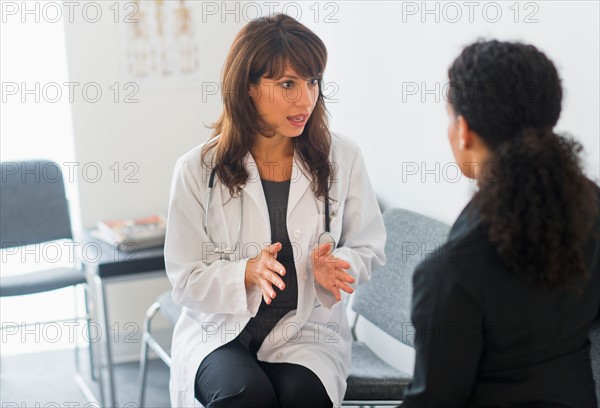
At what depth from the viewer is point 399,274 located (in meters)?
2.40

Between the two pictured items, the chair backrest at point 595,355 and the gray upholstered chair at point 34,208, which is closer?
the chair backrest at point 595,355

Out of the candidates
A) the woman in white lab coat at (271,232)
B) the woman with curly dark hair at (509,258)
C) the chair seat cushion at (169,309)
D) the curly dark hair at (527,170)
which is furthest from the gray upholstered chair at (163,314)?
the curly dark hair at (527,170)

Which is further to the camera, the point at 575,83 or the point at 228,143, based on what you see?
the point at 228,143

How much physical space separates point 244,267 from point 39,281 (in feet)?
3.95

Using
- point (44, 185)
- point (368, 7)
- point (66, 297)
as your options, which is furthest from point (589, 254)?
point (66, 297)

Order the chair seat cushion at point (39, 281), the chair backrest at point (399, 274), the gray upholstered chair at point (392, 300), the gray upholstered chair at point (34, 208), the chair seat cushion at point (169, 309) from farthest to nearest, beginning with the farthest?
the gray upholstered chair at point (34, 208) < the chair seat cushion at point (39, 281) < the chair seat cushion at point (169, 309) < the chair backrest at point (399, 274) < the gray upholstered chair at point (392, 300)

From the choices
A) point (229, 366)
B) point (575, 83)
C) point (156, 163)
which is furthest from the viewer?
point (156, 163)

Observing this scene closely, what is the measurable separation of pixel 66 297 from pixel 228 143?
71.0 inches

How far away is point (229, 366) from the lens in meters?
2.01

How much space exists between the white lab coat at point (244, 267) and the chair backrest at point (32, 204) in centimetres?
119

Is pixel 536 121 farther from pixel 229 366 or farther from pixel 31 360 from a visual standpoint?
pixel 31 360

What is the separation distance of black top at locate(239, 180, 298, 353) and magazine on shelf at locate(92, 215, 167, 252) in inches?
37.8

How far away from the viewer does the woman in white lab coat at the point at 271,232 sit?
204cm

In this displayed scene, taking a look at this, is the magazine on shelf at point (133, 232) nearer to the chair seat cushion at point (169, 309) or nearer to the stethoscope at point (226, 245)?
the chair seat cushion at point (169, 309)
